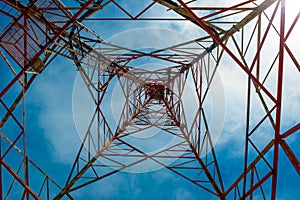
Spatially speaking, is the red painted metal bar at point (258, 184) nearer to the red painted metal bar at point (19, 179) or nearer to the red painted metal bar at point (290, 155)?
the red painted metal bar at point (290, 155)

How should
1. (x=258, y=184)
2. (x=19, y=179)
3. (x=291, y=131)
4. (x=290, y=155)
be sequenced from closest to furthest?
(x=291, y=131)
(x=290, y=155)
(x=258, y=184)
(x=19, y=179)

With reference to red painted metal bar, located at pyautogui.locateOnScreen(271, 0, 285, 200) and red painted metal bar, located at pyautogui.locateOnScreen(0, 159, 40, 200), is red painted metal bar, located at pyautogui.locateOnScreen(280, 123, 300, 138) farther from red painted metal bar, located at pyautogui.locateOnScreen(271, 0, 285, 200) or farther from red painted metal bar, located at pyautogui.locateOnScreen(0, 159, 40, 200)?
red painted metal bar, located at pyautogui.locateOnScreen(0, 159, 40, 200)

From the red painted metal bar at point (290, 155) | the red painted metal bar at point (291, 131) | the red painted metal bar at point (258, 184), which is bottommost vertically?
the red painted metal bar at point (258, 184)

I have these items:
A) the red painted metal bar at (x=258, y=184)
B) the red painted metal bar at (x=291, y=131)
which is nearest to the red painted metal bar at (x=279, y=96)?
the red painted metal bar at (x=291, y=131)

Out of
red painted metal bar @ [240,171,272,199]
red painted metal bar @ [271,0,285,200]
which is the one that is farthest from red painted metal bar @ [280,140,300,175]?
red painted metal bar @ [240,171,272,199]

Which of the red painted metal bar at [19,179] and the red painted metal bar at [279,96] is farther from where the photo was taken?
the red painted metal bar at [19,179]

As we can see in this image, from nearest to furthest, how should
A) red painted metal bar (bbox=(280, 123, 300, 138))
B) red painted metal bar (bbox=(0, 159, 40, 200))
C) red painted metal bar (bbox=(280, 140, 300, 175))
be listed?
1. red painted metal bar (bbox=(280, 123, 300, 138))
2. red painted metal bar (bbox=(280, 140, 300, 175))
3. red painted metal bar (bbox=(0, 159, 40, 200))

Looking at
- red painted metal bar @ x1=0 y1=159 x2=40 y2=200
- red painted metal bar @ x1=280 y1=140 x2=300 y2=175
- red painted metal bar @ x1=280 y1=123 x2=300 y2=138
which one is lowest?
red painted metal bar @ x1=0 y1=159 x2=40 y2=200

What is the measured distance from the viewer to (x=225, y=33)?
855 centimetres

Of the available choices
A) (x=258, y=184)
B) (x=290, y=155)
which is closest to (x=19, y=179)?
(x=258, y=184)

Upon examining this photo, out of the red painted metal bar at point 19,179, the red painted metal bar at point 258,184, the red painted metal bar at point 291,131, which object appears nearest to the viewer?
the red painted metal bar at point 291,131

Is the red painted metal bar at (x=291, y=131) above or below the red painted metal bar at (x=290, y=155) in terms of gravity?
above

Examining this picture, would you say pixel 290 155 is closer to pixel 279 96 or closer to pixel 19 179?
pixel 279 96

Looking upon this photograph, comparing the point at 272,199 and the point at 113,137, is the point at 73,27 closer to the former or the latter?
the point at 113,137
